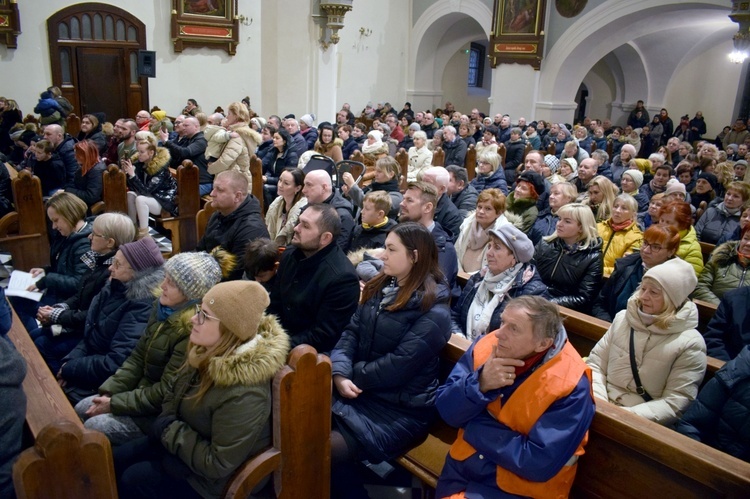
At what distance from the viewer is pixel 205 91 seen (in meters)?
12.6

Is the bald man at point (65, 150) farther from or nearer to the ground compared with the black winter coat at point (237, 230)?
farther from the ground

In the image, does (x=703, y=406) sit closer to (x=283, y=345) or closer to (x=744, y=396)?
(x=744, y=396)

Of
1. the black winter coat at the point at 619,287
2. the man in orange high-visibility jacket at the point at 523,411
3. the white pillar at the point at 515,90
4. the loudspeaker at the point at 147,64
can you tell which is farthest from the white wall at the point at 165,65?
the man in orange high-visibility jacket at the point at 523,411

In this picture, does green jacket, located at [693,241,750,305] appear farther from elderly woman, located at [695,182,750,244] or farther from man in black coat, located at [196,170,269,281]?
man in black coat, located at [196,170,269,281]

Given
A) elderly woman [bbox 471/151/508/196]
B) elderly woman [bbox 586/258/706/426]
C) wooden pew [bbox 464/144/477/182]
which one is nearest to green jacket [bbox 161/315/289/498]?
elderly woman [bbox 586/258/706/426]

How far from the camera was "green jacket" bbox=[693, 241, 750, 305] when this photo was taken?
364cm

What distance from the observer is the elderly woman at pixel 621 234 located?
4199 millimetres

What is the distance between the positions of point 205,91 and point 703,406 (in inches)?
482

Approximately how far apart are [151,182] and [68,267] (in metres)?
2.44

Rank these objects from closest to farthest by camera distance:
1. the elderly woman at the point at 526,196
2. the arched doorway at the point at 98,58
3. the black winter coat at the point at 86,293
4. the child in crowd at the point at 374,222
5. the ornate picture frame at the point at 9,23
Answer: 1. the black winter coat at the point at 86,293
2. the child in crowd at the point at 374,222
3. the elderly woman at the point at 526,196
4. the ornate picture frame at the point at 9,23
5. the arched doorway at the point at 98,58

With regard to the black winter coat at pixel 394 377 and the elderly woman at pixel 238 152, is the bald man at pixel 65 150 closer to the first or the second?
the elderly woman at pixel 238 152

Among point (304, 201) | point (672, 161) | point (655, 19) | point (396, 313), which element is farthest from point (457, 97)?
point (396, 313)

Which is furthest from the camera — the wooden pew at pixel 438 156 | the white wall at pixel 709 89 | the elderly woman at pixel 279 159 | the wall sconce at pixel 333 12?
the white wall at pixel 709 89

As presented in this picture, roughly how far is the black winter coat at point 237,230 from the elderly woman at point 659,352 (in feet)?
7.67
